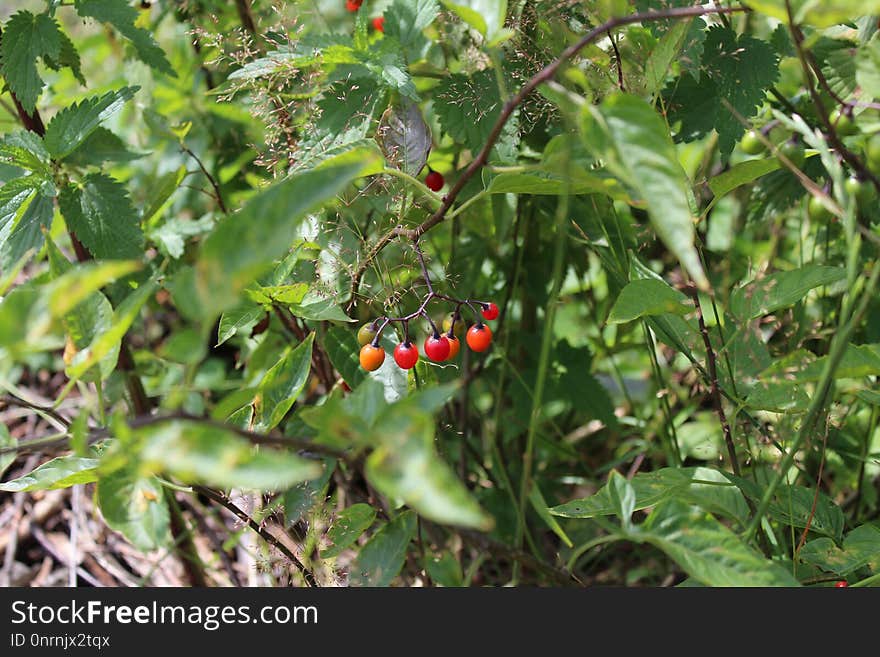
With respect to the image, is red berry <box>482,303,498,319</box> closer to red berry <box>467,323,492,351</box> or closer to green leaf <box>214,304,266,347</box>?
red berry <box>467,323,492,351</box>

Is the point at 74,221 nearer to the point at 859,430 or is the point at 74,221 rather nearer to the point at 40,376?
the point at 40,376

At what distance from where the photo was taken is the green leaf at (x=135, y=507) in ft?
2.61

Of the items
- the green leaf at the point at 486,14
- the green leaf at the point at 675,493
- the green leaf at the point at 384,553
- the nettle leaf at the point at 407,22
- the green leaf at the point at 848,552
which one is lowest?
the green leaf at the point at 848,552

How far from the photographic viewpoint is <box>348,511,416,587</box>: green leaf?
0.98 metres

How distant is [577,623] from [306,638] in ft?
0.99

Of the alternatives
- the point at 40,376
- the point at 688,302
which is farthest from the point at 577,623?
the point at 40,376

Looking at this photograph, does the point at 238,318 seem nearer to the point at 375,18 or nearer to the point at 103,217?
the point at 103,217

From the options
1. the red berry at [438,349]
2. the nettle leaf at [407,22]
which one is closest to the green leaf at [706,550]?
the red berry at [438,349]

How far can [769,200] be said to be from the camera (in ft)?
5.01

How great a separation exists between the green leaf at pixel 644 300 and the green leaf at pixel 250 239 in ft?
1.55

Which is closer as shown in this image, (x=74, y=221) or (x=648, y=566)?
(x=74, y=221)

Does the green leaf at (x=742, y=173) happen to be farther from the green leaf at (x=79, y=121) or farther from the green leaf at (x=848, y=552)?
the green leaf at (x=79, y=121)

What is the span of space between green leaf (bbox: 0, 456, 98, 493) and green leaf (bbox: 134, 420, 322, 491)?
1.12 feet

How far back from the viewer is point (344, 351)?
125 cm
